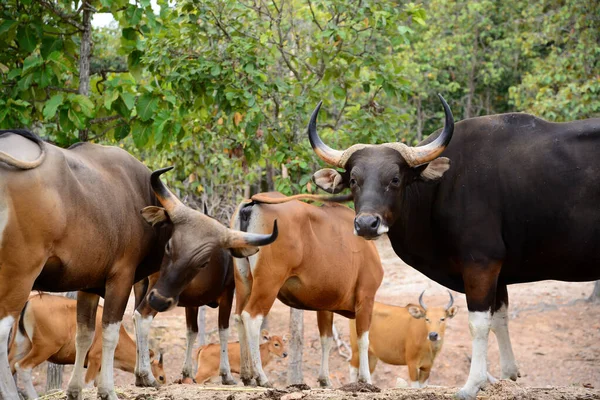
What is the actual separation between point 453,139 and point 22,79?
15.9 feet

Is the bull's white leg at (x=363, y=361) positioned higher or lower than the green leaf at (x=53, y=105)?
lower

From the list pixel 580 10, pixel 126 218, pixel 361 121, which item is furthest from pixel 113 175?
pixel 580 10

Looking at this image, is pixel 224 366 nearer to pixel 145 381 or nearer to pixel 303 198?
pixel 145 381

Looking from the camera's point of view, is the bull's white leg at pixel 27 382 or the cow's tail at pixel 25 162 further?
the bull's white leg at pixel 27 382

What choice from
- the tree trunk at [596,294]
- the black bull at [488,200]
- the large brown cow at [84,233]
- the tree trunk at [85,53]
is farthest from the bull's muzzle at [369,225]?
the tree trunk at [596,294]

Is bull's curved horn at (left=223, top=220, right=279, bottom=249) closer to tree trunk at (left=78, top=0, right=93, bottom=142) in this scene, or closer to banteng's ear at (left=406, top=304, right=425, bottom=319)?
tree trunk at (left=78, top=0, right=93, bottom=142)

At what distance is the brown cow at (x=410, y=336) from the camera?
12.9m

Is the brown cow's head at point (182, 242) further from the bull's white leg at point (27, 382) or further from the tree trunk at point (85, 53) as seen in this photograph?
the bull's white leg at point (27, 382)

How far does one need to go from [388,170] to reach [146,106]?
3.84 metres

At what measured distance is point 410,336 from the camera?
13.4 m

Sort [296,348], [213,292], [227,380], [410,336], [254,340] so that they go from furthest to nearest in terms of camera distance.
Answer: [410,336] < [296,348] < [213,292] < [227,380] < [254,340]

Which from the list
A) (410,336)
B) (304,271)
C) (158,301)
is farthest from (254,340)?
(410,336)

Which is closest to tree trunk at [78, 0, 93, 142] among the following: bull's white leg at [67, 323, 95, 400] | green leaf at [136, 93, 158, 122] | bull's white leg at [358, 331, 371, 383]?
Result: green leaf at [136, 93, 158, 122]

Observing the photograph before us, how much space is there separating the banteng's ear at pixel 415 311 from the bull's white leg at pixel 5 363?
26.0ft
